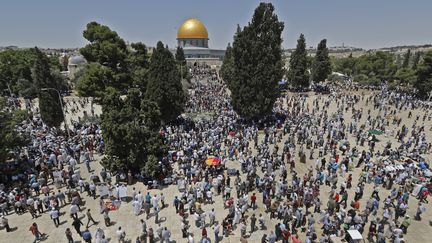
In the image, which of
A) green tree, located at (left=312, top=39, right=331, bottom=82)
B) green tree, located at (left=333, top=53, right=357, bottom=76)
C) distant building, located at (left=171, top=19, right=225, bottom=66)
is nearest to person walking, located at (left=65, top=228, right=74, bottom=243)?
green tree, located at (left=312, top=39, right=331, bottom=82)

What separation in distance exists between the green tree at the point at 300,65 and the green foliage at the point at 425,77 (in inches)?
643

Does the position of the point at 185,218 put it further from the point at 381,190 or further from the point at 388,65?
the point at 388,65

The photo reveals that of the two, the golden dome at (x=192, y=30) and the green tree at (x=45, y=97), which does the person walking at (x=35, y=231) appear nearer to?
the green tree at (x=45, y=97)

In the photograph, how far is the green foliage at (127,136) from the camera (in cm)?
1748

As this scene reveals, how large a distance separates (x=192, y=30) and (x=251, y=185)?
75840mm

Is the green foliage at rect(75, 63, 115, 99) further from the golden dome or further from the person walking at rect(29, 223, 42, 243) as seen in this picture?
the golden dome

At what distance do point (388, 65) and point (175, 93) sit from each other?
185ft

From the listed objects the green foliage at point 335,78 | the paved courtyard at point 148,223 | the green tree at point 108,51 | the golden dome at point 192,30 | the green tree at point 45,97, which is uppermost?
the golden dome at point 192,30

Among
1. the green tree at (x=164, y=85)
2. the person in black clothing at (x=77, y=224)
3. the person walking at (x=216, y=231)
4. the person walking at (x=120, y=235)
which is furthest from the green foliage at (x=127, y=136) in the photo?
the green tree at (x=164, y=85)

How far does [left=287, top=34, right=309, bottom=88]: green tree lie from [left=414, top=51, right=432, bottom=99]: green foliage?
643 inches

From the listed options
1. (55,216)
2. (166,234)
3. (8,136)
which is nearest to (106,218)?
(55,216)

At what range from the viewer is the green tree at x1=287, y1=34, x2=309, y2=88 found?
46.8 meters

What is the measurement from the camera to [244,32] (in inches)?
1112

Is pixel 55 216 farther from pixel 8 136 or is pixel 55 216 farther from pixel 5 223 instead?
pixel 8 136
